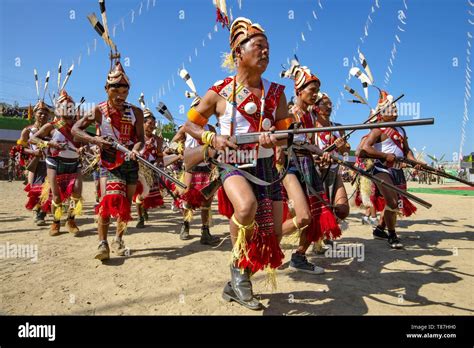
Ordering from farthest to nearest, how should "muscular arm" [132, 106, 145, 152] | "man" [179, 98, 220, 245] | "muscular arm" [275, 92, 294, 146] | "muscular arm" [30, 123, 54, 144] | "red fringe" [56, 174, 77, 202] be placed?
1. "muscular arm" [30, 123, 54, 144]
2. "red fringe" [56, 174, 77, 202]
3. "man" [179, 98, 220, 245]
4. "muscular arm" [132, 106, 145, 152]
5. "muscular arm" [275, 92, 294, 146]

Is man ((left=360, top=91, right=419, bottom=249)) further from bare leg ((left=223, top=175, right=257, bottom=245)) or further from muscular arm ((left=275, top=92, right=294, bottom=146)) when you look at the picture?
bare leg ((left=223, top=175, right=257, bottom=245))

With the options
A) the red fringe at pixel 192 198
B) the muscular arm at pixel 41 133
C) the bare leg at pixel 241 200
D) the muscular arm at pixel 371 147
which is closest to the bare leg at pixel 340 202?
the muscular arm at pixel 371 147

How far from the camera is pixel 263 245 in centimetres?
292

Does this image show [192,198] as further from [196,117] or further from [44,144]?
[44,144]

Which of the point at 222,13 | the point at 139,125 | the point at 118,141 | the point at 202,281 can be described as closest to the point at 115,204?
the point at 118,141

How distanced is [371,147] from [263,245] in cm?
365

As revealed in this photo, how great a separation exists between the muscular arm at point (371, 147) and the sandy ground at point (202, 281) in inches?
63.6

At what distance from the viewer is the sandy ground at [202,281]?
2908 mm

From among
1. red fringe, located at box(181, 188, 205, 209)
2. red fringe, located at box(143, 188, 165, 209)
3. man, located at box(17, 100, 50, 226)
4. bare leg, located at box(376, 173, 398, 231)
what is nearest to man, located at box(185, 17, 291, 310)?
red fringe, located at box(181, 188, 205, 209)

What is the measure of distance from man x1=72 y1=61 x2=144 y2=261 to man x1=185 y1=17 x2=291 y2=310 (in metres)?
1.76

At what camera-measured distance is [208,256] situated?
467 centimetres

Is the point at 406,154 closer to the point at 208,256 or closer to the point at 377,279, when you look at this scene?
the point at 377,279

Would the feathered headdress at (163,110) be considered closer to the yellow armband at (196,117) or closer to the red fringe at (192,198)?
the red fringe at (192,198)

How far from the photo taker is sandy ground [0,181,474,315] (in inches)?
114
